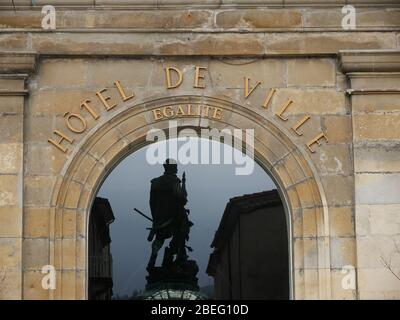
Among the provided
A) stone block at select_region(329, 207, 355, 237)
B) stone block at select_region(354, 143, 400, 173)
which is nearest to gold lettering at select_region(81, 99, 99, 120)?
stone block at select_region(329, 207, 355, 237)

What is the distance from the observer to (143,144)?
55.3 ft

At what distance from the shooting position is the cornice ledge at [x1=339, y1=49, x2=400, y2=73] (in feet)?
54.4

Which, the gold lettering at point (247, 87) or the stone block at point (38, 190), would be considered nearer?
the stone block at point (38, 190)

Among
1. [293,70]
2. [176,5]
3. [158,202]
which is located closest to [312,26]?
[293,70]

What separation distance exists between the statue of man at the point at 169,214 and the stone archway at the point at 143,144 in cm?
81

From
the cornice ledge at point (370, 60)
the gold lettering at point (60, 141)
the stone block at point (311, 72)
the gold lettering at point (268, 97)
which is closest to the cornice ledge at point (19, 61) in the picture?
the gold lettering at point (60, 141)

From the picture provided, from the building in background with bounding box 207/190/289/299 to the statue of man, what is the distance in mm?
430

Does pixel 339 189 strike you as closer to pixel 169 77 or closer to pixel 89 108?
pixel 169 77

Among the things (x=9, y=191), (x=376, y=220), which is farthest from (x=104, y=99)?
(x=376, y=220)

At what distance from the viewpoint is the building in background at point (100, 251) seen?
17031 millimetres

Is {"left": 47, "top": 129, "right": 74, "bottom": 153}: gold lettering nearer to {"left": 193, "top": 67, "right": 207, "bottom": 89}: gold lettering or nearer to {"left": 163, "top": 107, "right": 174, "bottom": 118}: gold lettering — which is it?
{"left": 163, "top": 107, "right": 174, "bottom": 118}: gold lettering

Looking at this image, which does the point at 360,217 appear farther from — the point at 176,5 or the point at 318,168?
the point at 176,5

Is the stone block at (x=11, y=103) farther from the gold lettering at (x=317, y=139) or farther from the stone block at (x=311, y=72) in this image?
the gold lettering at (x=317, y=139)

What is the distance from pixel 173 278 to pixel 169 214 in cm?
81
